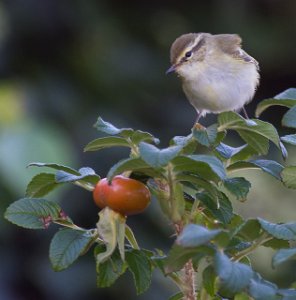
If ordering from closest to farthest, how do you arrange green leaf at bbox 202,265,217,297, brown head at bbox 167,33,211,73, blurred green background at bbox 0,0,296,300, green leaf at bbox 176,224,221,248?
green leaf at bbox 176,224,221,248, green leaf at bbox 202,265,217,297, brown head at bbox 167,33,211,73, blurred green background at bbox 0,0,296,300

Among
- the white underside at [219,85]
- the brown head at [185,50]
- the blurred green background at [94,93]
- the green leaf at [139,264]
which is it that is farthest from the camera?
the blurred green background at [94,93]

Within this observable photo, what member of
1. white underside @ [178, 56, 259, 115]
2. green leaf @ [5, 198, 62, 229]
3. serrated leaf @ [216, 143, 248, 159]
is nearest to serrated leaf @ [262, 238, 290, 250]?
serrated leaf @ [216, 143, 248, 159]

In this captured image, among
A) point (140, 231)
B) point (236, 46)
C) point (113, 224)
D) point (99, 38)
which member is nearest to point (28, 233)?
point (140, 231)

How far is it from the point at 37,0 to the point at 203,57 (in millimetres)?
2103

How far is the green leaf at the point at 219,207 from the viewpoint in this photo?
1.14 meters

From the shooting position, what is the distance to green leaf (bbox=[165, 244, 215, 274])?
39.4 inches

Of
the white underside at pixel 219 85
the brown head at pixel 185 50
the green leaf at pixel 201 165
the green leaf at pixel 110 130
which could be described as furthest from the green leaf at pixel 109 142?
the brown head at pixel 185 50

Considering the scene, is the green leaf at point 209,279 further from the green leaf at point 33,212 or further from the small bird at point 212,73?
the small bird at point 212,73

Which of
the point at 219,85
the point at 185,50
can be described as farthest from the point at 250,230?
the point at 185,50

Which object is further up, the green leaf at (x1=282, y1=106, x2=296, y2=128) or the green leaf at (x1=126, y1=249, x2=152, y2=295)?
the green leaf at (x1=282, y1=106, x2=296, y2=128)

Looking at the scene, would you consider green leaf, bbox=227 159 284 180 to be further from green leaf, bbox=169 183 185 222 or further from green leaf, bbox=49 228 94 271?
green leaf, bbox=49 228 94 271

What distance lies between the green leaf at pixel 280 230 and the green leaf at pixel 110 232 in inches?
7.8

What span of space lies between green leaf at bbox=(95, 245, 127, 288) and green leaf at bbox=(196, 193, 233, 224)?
0.46 ft

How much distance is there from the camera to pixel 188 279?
3.68ft
